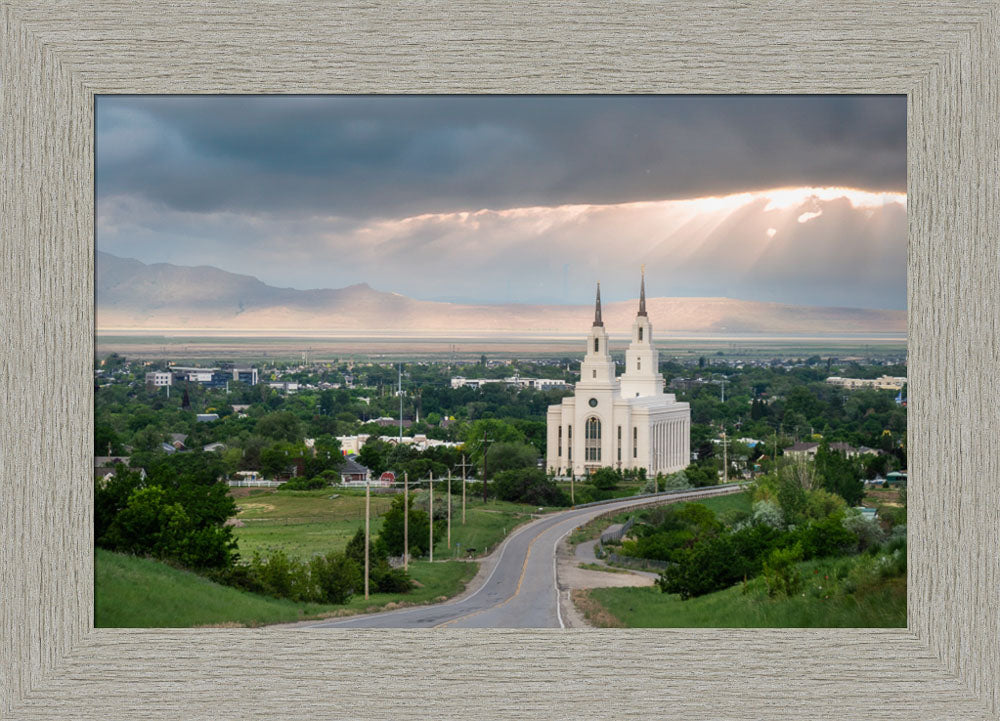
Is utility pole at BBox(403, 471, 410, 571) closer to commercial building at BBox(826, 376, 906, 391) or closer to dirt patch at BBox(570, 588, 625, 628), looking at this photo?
dirt patch at BBox(570, 588, 625, 628)

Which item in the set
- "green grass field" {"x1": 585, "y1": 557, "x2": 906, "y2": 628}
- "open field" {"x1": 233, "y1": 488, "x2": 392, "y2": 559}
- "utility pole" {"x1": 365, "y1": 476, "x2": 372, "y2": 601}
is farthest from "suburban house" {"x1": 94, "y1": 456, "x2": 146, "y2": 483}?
"green grass field" {"x1": 585, "y1": 557, "x2": 906, "y2": 628}

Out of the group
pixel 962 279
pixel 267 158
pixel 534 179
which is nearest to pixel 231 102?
pixel 267 158

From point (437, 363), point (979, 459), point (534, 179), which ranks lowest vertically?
point (979, 459)

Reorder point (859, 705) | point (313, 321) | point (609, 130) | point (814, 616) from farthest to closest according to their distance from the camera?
point (313, 321)
point (609, 130)
point (814, 616)
point (859, 705)

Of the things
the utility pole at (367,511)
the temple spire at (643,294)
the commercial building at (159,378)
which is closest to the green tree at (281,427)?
the utility pole at (367,511)

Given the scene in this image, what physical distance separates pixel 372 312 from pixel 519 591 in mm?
2466

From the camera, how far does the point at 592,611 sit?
23.0 ft

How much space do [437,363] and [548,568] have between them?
188cm

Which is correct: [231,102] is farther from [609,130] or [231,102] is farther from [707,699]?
[707,699]

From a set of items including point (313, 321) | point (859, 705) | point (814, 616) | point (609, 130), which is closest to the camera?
point (859, 705)

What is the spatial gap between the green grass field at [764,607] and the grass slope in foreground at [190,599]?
1365 mm

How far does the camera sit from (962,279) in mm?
6527

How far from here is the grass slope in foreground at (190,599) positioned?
677 cm


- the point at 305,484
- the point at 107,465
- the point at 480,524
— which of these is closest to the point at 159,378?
the point at 107,465
